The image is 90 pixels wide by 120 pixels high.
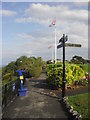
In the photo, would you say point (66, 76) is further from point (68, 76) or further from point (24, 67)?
point (24, 67)

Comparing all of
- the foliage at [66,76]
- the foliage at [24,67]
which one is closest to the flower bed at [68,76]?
the foliage at [66,76]

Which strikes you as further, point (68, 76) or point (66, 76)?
point (68, 76)

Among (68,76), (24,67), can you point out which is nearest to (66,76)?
(68,76)

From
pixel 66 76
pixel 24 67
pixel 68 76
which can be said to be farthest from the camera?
pixel 24 67

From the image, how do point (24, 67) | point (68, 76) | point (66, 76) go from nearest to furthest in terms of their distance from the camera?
point (66, 76)
point (68, 76)
point (24, 67)

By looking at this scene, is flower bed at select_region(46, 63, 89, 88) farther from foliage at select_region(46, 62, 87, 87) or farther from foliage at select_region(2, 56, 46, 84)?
foliage at select_region(2, 56, 46, 84)

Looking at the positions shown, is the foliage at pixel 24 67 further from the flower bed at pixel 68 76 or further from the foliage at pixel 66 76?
the foliage at pixel 66 76

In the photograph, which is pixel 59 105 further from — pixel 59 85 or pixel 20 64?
pixel 20 64

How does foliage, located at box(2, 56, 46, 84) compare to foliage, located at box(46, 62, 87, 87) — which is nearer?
foliage, located at box(46, 62, 87, 87)

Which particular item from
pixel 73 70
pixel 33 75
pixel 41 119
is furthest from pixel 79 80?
pixel 33 75

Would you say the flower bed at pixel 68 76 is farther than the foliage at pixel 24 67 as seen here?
No

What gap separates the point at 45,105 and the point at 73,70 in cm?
550

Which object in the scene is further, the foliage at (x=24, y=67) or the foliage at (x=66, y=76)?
the foliage at (x=24, y=67)

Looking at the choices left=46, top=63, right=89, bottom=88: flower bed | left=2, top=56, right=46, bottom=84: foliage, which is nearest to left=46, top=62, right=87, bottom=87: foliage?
left=46, top=63, right=89, bottom=88: flower bed
